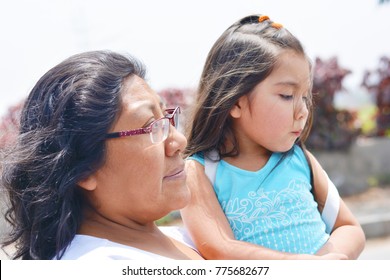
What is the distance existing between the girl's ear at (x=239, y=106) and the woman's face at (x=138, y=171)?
0.38 meters

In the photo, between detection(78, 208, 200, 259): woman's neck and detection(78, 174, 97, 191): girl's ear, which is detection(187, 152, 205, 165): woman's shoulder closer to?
detection(78, 208, 200, 259): woman's neck

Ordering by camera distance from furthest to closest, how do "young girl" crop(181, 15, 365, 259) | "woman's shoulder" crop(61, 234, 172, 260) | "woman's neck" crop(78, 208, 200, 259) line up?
"young girl" crop(181, 15, 365, 259) → "woman's neck" crop(78, 208, 200, 259) → "woman's shoulder" crop(61, 234, 172, 260)

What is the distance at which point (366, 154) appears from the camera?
8.52 m

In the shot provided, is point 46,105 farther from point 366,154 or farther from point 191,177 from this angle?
point 366,154

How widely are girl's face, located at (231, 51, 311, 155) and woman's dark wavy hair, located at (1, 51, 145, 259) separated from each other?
56cm

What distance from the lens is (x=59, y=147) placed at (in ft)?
6.77

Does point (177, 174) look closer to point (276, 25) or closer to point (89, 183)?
point (89, 183)

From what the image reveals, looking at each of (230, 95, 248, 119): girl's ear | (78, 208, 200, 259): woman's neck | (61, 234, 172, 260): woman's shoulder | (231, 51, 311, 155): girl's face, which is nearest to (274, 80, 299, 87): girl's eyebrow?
(231, 51, 311, 155): girl's face

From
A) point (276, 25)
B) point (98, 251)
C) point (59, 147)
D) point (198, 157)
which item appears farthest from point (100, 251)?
point (276, 25)

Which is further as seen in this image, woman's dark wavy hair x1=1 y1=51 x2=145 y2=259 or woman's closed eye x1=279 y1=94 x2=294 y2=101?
woman's closed eye x1=279 y1=94 x2=294 y2=101

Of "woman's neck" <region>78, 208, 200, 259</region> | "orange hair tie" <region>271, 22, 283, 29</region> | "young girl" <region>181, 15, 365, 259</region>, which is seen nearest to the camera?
"woman's neck" <region>78, 208, 200, 259</region>

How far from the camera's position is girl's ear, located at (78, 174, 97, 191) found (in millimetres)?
2105

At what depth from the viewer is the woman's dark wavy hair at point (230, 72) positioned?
97.0 inches

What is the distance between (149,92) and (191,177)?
40cm
